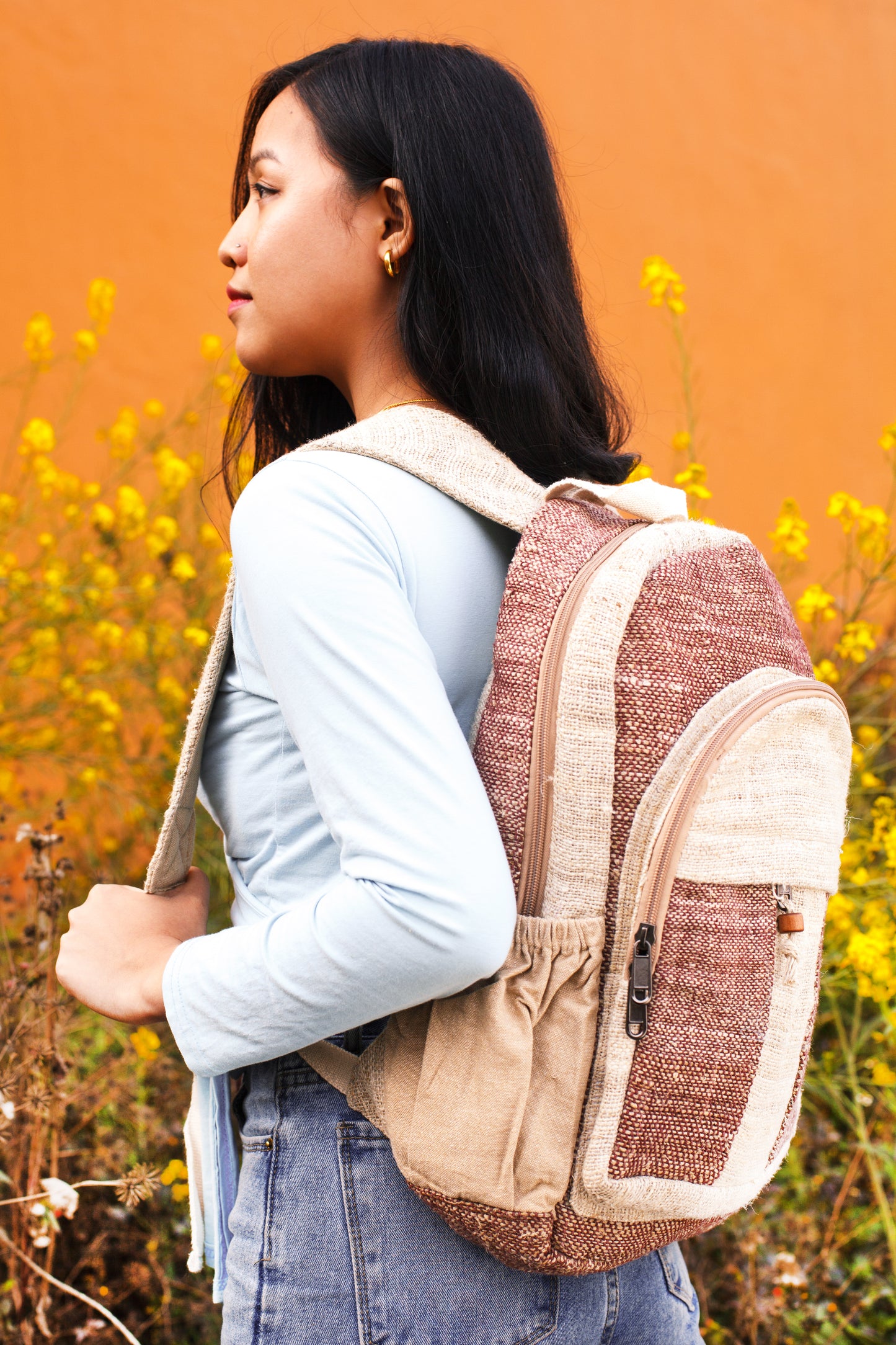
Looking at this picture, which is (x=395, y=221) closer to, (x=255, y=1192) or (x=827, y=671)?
(x=255, y=1192)

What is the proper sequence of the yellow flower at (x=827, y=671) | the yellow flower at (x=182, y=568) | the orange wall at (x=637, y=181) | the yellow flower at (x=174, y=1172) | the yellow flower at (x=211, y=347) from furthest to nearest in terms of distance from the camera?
the orange wall at (x=637, y=181) < the yellow flower at (x=211, y=347) < the yellow flower at (x=182, y=568) < the yellow flower at (x=827, y=671) < the yellow flower at (x=174, y=1172)

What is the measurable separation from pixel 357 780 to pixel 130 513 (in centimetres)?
212

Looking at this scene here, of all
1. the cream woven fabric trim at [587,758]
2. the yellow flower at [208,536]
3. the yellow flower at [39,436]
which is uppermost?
the cream woven fabric trim at [587,758]

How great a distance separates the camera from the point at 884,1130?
2.32 meters

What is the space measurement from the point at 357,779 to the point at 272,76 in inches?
27.2

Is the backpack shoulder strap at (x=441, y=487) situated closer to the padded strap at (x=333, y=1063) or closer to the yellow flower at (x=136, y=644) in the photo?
the padded strap at (x=333, y=1063)

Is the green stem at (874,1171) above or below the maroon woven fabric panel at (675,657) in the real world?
below

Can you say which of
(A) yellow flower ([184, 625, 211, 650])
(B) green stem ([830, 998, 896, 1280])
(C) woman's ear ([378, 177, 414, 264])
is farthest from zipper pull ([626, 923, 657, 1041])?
(A) yellow flower ([184, 625, 211, 650])

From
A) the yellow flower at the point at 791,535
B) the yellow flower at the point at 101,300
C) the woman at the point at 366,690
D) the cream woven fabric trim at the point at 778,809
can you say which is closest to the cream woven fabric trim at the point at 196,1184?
the woman at the point at 366,690

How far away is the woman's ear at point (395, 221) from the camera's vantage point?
0.86 m

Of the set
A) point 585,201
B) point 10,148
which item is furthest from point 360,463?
point 585,201

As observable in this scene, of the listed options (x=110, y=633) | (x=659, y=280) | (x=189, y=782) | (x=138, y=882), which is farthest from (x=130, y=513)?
(x=189, y=782)

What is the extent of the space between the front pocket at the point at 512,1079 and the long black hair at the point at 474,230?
1.41 feet

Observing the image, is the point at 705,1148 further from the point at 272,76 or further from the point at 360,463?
the point at 272,76
